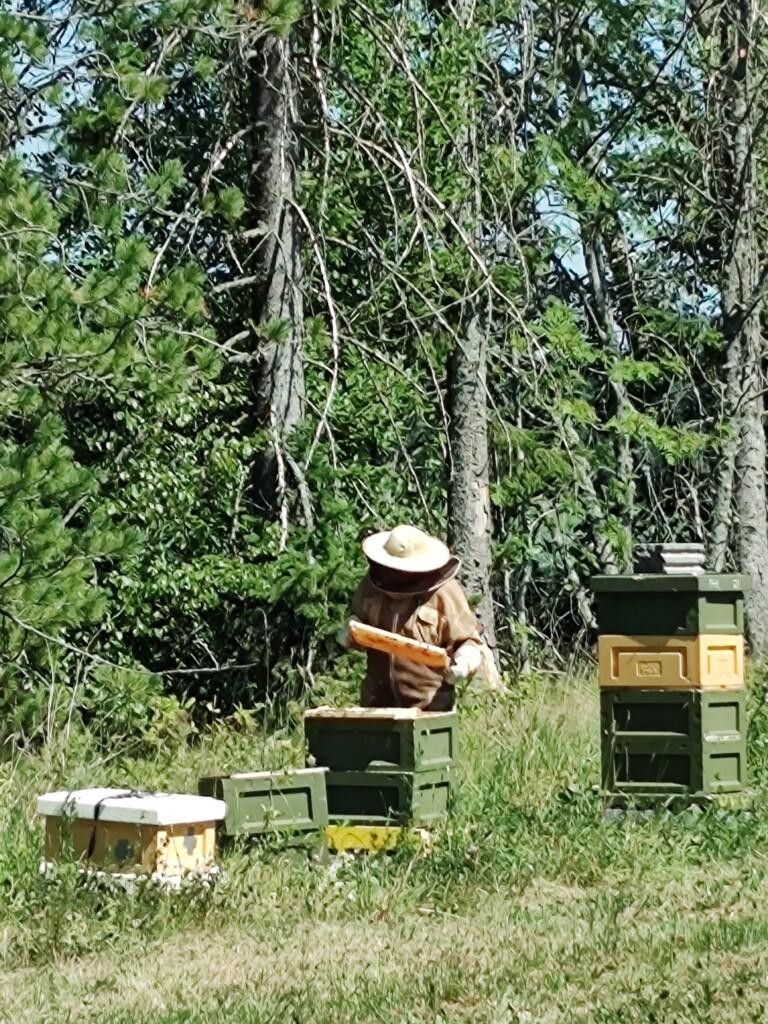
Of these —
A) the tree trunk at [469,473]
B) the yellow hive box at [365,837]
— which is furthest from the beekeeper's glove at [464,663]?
the tree trunk at [469,473]

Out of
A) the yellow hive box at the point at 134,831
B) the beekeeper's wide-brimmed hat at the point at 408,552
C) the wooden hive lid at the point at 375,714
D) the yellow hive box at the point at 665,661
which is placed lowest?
the yellow hive box at the point at 134,831

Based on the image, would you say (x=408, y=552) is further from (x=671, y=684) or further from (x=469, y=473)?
(x=469, y=473)

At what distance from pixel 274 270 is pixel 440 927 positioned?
7811 millimetres

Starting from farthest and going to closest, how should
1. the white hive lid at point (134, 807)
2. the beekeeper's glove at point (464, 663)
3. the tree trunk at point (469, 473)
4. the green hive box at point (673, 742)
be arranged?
the tree trunk at point (469, 473) < the beekeeper's glove at point (464, 663) < the green hive box at point (673, 742) < the white hive lid at point (134, 807)

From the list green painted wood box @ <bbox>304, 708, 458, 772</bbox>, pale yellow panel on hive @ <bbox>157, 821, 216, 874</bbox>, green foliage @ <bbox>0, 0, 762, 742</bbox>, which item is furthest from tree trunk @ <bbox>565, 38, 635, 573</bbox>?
pale yellow panel on hive @ <bbox>157, 821, 216, 874</bbox>

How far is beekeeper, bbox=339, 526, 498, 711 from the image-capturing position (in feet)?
30.8

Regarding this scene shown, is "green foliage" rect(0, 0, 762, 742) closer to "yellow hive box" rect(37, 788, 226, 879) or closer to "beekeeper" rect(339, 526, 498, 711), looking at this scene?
"beekeeper" rect(339, 526, 498, 711)

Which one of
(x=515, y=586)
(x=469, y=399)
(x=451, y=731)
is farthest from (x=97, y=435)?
(x=515, y=586)

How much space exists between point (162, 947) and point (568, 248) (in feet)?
42.4

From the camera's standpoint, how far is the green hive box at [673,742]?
916cm

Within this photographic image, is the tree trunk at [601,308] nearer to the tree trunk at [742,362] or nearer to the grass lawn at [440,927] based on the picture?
the tree trunk at [742,362]

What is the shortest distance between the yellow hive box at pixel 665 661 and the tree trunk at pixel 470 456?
19.2ft

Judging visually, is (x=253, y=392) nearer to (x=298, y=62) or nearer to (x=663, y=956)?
(x=298, y=62)

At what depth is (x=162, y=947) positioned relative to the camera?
689 centimetres
